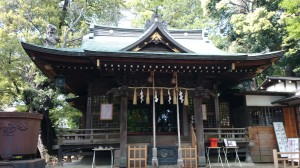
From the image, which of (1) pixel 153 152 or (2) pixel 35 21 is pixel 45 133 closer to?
(1) pixel 153 152

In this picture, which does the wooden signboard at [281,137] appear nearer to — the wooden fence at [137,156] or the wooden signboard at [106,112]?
the wooden fence at [137,156]

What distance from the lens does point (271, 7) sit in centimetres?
1772

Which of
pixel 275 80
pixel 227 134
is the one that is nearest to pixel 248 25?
pixel 275 80

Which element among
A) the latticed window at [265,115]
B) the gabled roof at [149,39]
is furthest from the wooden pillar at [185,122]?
the latticed window at [265,115]

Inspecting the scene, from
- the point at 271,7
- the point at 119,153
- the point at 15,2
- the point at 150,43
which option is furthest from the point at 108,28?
the point at 271,7

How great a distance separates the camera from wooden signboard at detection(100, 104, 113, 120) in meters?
10.0

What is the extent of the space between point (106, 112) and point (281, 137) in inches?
318

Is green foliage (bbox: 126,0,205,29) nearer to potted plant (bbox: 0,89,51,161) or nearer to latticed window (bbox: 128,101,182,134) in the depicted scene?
latticed window (bbox: 128,101,182,134)

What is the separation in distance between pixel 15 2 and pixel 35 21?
202cm

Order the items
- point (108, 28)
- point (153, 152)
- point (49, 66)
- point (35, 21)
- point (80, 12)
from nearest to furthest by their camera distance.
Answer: point (153, 152), point (49, 66), point (108, 28), point (35, 21), point (80, 12)

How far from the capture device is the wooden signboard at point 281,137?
35.6ft

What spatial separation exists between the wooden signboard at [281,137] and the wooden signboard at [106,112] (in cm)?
764

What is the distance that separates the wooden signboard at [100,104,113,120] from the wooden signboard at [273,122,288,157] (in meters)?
7.64

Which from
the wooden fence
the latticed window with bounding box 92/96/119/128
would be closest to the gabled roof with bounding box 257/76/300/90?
the wooden fence
